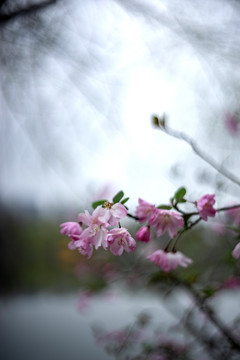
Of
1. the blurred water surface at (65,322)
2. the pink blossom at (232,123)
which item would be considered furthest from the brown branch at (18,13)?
the blurred water surface at (65,322)

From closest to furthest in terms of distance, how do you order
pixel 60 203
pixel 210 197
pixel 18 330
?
pixel 210 197
pixel 60 203
pixel 18 330

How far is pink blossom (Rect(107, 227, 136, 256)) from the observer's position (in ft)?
1.66

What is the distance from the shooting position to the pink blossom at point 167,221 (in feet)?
1.74

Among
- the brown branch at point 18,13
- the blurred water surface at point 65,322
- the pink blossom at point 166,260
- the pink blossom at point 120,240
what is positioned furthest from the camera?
the blurred water surface at point 65,322

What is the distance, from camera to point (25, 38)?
1.32 meters

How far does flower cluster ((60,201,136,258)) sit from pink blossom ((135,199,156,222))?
5cm

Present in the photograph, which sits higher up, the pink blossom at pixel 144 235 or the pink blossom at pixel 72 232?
the pink blossom at pixel 72 232

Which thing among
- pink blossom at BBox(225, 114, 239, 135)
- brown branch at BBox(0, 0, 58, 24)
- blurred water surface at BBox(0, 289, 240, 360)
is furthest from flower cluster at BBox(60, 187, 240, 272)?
blurred water surface at BBox(0, 289, 240, 360)

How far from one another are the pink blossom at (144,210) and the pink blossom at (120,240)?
0.18 ft

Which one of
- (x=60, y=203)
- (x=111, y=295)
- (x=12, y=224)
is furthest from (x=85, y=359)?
(x=60, y=203)

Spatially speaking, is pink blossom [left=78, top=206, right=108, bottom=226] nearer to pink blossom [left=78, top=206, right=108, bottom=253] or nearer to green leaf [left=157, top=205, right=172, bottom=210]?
pink blossom [left=78, top=206, right=108, bottom=253]

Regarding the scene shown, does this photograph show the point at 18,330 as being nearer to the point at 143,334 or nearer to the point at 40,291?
the point at 40,291

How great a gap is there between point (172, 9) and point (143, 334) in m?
1.49

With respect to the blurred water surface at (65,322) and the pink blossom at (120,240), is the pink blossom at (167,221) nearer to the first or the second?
the pink blossom at (120,240)
